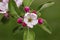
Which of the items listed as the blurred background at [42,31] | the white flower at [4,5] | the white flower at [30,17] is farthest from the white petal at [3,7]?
the blurred background at [42,31]

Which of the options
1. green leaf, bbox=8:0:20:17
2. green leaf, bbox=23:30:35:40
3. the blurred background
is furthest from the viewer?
the blurred background

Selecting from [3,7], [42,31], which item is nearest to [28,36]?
[3,7]

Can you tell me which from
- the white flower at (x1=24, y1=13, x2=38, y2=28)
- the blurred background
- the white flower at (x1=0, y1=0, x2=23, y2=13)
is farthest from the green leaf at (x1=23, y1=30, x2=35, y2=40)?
the blurred background

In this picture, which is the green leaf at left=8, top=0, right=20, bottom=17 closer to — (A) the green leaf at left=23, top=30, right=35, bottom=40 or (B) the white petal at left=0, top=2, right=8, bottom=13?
(B) the white petal at left=0, top=2, right=8, bottom=13

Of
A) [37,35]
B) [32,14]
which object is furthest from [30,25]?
[37,35]

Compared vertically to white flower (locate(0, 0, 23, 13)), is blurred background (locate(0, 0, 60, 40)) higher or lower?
lower

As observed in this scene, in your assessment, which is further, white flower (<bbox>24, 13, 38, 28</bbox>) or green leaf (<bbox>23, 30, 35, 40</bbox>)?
green leaf (<bbox>23, 30, 35, 40</bbox>)

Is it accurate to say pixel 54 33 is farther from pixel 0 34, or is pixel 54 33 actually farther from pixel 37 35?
pixel 0 34

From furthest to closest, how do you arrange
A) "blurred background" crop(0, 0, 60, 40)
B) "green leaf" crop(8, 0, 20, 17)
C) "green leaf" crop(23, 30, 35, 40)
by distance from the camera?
"blurred background" crop(0, 0, 60, 40)
"green leaf" crop(23, 30, 35, 40)
"green leaf" crop(8, 0, 20, 17)

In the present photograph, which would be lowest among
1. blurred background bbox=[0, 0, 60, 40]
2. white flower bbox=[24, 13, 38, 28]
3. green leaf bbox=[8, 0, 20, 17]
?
blurred background bbox=[0, 0, 60, 40]

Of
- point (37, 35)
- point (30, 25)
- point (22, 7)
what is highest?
point (22, 7)

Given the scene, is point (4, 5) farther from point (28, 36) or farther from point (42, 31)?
point (42, 31)
